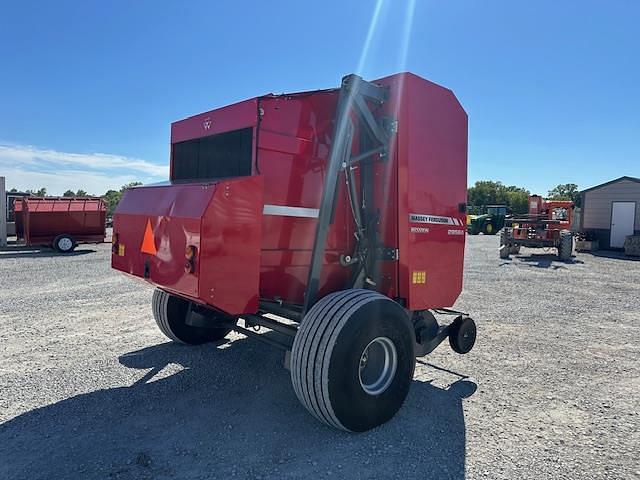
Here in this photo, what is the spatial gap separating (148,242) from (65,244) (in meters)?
14.6

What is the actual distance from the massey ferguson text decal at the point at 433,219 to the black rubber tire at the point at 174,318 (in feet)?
8.78

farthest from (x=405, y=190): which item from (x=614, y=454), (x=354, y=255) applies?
(x=614, y=454)

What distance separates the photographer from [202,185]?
3242mm

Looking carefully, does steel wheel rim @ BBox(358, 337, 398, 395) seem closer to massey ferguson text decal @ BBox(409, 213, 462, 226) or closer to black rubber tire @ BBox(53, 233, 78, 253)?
massey ferguson text decal @ BBox(409, 213, 462, 226)

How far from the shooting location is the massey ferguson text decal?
13.5 ft

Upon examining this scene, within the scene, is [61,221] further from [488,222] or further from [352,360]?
[488,222]

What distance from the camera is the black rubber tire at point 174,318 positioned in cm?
506

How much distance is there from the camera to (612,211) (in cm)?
2119

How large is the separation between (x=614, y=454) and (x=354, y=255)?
7.92 ft

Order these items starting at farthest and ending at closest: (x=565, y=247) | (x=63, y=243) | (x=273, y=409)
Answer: (x=565, y=247) < (x=63, y=243) < (x=273, y=409)

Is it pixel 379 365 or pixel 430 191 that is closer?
pixel 379 365

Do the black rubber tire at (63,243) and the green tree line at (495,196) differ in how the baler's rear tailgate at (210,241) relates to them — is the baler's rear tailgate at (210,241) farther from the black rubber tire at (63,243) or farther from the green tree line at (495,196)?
the green tree line at (495,196)

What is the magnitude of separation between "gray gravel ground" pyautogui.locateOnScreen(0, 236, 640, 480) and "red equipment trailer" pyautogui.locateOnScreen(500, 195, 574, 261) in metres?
10.6

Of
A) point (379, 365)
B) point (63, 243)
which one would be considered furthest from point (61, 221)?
point (379, 365)
